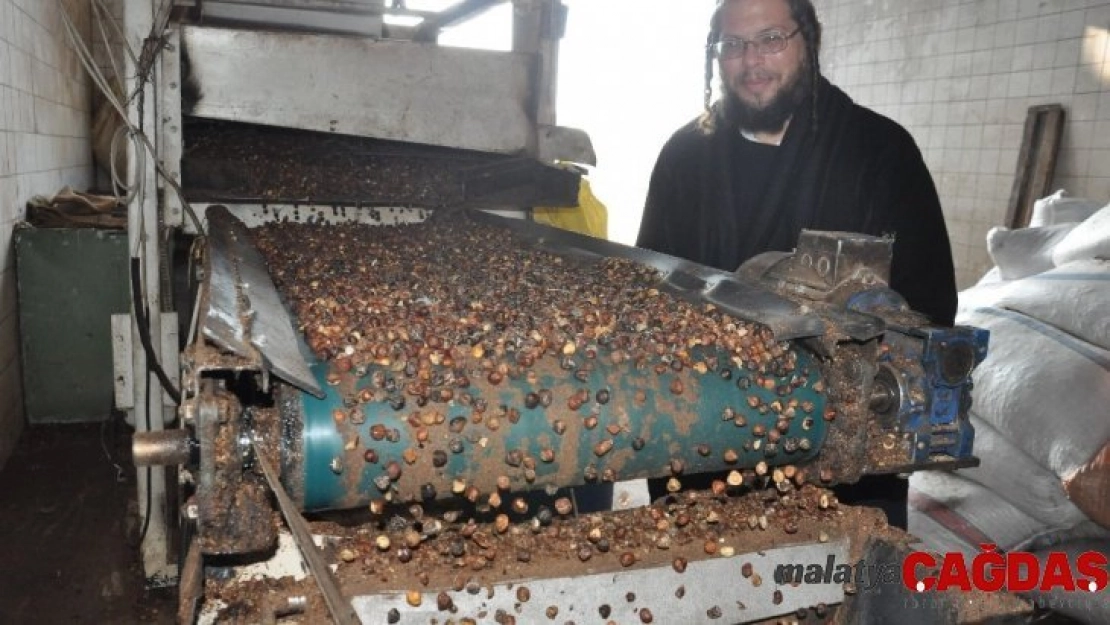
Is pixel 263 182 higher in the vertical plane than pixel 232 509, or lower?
higher

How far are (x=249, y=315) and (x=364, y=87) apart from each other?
141cm

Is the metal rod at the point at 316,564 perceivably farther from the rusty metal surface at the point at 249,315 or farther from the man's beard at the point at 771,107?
the man's beard at the point at 771,107

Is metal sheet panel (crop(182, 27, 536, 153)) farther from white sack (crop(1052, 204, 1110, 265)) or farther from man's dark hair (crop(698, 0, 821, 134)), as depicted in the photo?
white sack (crop(1052, 204, 1110, 265))

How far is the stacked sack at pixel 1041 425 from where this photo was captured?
219 centimetres

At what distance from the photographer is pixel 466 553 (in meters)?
0.97

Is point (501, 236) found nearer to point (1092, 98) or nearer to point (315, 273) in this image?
point (315, 273)

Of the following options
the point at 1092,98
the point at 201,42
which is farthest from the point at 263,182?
the point at 1092,98

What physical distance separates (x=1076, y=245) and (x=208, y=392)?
288cm

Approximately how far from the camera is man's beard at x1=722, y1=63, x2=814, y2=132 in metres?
2.12

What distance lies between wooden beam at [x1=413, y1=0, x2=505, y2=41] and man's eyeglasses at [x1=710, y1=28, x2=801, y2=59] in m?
0.95

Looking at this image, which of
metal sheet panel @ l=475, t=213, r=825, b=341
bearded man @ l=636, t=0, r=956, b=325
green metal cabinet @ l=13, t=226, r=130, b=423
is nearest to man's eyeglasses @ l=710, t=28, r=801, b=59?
bearded man @ l=636, t=0, r=956, b=325

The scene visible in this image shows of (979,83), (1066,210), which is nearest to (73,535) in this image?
(1066,210)

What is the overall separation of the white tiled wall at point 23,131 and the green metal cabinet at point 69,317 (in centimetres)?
7

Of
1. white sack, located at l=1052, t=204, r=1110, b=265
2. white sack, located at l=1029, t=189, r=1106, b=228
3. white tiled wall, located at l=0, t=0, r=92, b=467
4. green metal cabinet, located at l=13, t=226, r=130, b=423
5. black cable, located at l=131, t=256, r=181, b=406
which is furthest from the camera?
green metal cabinet, located at l=13, t=226, r=130, b=423
